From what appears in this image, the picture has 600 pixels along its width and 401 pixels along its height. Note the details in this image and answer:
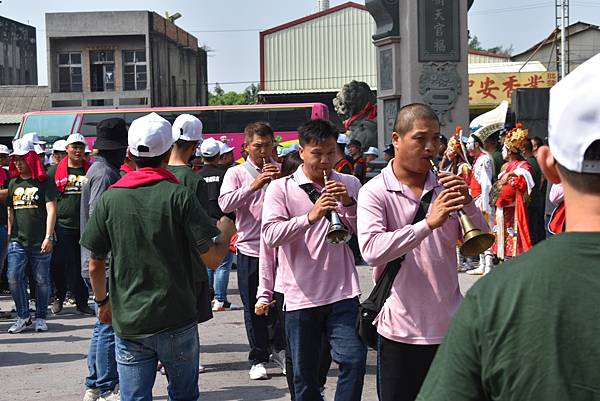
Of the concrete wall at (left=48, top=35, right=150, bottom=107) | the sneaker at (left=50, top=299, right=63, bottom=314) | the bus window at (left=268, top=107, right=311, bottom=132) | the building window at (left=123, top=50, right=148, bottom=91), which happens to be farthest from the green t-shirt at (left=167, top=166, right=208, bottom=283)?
the building window at (left=123, top=50, right=148, bottom=91)

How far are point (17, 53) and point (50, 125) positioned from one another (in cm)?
3222

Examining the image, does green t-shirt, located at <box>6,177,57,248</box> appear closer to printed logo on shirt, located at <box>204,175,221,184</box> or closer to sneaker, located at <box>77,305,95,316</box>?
sneaker, located at <box>77,305,95,316</box>

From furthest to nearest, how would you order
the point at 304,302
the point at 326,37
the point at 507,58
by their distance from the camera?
Answer: the point at 507,58 → the point at 326,37 → the point at 304,302

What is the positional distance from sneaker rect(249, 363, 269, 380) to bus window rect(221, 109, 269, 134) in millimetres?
22350

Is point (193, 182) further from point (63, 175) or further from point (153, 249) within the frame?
point (63, 175)

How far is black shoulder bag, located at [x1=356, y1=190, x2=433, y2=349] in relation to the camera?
14.6ft

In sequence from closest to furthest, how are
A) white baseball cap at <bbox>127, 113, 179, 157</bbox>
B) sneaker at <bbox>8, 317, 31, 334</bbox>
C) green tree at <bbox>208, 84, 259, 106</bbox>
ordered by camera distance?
white baseball cap at <bbox>127, 113, 179, 157</bbox> → sneaker at <bbox>8, 317, 31, 334</bbox> → green tree at <bbox>208, 84, 259, 106</bbox>

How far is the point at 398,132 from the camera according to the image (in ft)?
15.0

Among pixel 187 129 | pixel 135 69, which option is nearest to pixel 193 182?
pixel 187 129

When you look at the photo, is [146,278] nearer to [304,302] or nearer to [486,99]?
[304,302]

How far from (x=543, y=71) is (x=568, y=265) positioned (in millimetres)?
38516

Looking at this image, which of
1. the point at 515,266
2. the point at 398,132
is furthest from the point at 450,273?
the point at 515,266

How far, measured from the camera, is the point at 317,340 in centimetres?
540

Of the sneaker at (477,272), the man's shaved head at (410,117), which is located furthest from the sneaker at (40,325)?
the man's shaved head at (410,117)
